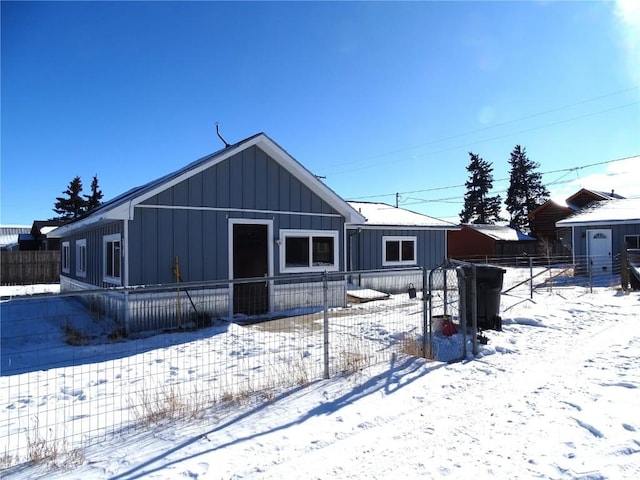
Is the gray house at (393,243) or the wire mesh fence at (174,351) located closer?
the wire mesh fence at (174,351)

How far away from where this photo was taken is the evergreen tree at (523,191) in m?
52.0

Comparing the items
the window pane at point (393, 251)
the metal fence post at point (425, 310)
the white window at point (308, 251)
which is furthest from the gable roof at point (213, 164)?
the metal fence post at point (425, 310)

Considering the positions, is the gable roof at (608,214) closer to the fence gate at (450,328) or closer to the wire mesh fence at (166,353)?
the wire mesh fence at (166,353)

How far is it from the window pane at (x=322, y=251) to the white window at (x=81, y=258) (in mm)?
7784

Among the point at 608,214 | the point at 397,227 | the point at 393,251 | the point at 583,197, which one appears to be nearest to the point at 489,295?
the point at 397,227

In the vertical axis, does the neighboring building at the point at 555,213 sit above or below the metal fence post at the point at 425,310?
above

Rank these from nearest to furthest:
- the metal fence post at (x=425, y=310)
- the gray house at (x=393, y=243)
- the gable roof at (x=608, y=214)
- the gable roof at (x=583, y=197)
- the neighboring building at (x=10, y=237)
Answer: the metal fence post at (x=425, y=310), the gray house at (x=393, y=243), the gable roof at (x=608, y=214), the gable roof at (x=583, y=197), the neighboring building at (x=10, y=237)

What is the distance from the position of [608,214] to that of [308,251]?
18.3 metres

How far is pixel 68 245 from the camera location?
56.1ft

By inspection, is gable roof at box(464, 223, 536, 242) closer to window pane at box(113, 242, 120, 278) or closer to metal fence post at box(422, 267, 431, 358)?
window pane at box(113, 242, 120, 278)

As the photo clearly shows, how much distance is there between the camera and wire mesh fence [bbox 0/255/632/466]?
4457 mm

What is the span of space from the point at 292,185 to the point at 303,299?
331 centimetres

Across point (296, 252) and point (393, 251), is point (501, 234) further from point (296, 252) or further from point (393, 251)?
point (296, 252)

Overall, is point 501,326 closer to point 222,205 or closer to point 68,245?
point 222,205
